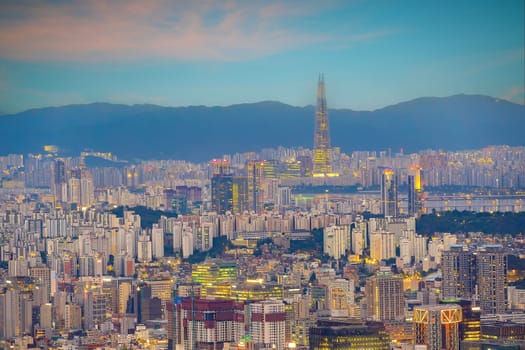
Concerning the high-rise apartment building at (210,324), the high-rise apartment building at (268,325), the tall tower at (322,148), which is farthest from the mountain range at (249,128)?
the high-rise apartment building at (268,325)

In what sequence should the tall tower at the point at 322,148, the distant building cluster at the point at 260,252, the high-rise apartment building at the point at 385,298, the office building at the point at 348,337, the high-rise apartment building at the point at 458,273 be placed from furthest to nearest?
the tall tower at the point at 322,148
the high-rise apartment building at the point at 458,273
the high-rise apartment building at the point at 385,298
the distant building cluster at the point at 260,252
the office building at the point at 348,337

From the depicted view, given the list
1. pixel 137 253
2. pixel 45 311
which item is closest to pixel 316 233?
pixel 137 253

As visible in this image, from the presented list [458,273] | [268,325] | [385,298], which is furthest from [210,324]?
[458,273]

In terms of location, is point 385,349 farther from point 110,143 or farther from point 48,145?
point 110,143

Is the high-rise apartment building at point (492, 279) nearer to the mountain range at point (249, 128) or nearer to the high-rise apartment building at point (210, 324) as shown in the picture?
the mountain range at point (249, 128)

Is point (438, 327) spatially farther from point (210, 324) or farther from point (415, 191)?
point (415, 191)
